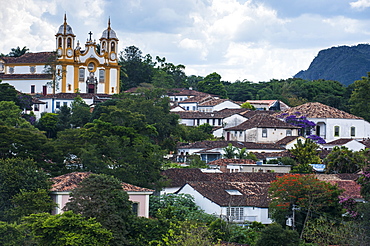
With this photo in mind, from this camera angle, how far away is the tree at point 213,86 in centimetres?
9725

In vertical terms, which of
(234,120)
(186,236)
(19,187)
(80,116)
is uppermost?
(80,116)

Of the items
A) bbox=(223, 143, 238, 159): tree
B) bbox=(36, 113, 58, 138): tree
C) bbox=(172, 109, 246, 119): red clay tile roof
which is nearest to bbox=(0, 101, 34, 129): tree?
bbox=(36, 113, 58, 138): tree

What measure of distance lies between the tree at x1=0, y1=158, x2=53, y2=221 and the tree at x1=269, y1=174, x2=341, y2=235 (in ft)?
31.4

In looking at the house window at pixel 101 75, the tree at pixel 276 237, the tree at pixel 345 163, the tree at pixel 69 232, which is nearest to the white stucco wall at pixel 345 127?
the tree at pixel 345 163

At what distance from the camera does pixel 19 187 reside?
2911 centimetres

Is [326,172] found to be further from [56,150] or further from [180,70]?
[180,70]

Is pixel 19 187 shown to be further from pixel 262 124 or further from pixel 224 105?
pixel 224 105

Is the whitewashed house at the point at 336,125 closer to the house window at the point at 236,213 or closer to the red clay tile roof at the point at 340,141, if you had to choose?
the red clay tile roof at the point at 340,141

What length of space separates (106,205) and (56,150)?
40.4ft

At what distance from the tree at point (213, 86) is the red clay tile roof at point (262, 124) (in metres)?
34.9

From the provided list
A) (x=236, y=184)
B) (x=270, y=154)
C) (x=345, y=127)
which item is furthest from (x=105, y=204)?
(x=345, y=127)

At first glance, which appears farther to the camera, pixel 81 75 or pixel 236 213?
pixel 81 75

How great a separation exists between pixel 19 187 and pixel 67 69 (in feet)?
158

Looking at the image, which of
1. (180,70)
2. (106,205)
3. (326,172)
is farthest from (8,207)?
(180,70)
